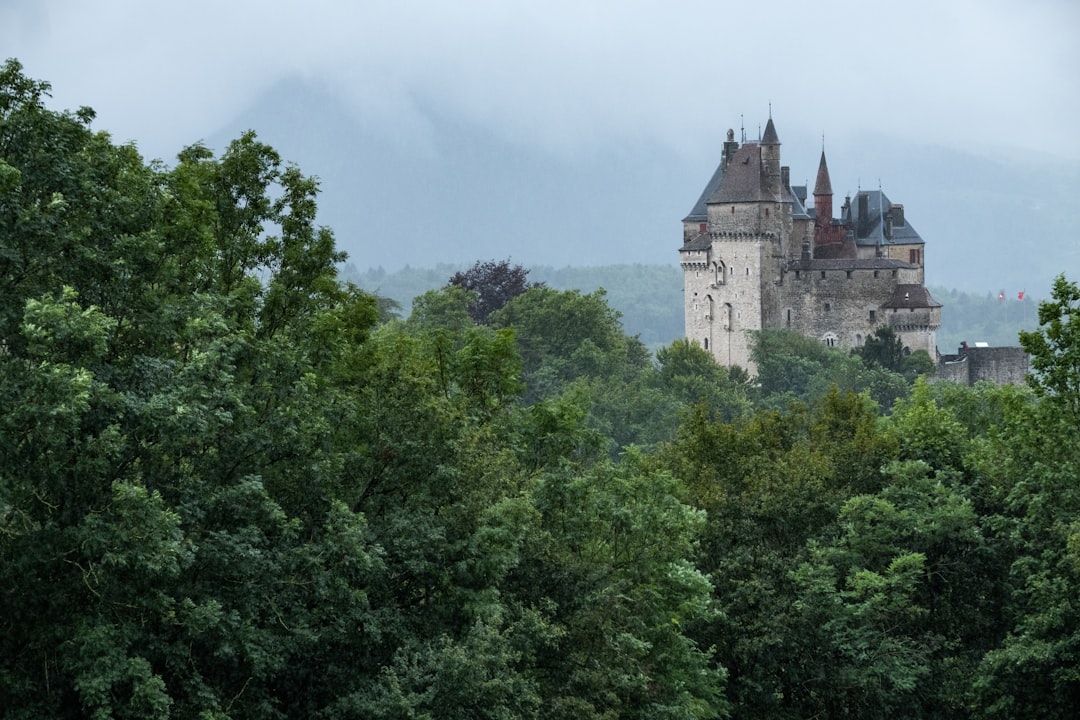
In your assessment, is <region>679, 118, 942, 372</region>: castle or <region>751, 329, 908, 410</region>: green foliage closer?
<region>751, 329, 908, 410</region>: green foliage

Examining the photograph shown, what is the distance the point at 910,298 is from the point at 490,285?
88.3 feet

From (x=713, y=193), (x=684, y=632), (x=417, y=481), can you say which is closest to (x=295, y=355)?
(x=417, y=481)

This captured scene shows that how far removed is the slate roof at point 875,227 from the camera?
133 meters

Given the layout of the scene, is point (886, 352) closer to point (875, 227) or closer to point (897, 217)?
point (875, 227)

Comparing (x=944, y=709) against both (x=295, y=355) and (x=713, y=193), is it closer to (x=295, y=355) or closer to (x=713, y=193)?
(x=295, y=355)

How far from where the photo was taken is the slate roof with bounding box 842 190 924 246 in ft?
435

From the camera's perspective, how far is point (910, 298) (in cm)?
12850

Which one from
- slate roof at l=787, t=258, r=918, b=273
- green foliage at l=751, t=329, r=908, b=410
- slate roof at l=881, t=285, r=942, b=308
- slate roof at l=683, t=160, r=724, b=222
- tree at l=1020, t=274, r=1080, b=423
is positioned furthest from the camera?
slate roof at l=683, t=160, r=724, b=222

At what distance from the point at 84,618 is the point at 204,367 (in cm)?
313

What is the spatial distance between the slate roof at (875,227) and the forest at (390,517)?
88613 mm

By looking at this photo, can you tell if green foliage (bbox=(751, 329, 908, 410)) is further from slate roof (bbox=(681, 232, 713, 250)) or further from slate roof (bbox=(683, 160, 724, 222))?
slate roof (bbox=(683, 160, 724, 222))

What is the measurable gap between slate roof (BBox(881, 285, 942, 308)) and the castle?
6cm

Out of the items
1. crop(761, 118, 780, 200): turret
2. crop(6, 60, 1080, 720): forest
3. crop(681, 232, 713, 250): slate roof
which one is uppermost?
crop(761, 118, 780, 200): turret

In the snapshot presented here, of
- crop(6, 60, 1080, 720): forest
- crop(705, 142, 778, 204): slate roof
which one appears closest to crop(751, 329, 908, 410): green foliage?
crop(705, 142, 778, 204): slate roof
